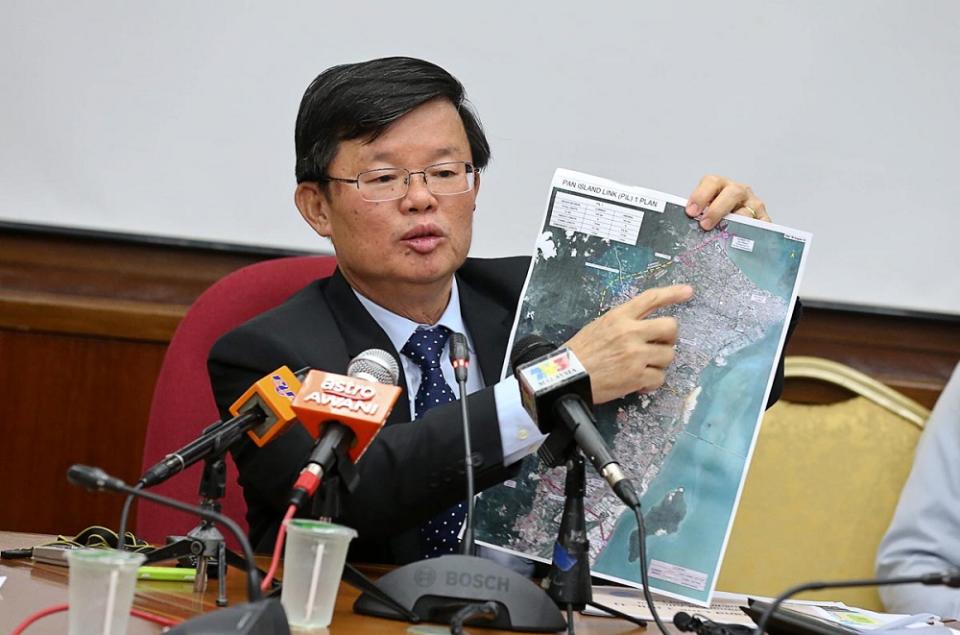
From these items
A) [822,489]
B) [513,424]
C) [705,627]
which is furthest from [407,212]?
[822,489]

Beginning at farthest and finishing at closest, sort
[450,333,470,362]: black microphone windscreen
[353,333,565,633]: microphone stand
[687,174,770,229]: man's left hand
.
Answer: [687,174,770,229]: man's left hand
[450,333,470,362]: black microphone windscreen
[353,333,565,633]: microphone stand

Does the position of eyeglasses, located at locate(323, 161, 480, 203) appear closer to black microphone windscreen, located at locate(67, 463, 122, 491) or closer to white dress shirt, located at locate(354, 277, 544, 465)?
white dress shirt, located at locate(354, 277, 544, 465)

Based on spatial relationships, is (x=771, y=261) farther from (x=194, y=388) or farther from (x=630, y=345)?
(x=194, y=388)

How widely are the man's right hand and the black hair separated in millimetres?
484

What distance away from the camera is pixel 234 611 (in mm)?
991

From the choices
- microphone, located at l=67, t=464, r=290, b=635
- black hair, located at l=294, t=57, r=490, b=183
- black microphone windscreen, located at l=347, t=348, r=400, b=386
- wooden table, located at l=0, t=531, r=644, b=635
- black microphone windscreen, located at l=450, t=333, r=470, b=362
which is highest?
black hair, located at l=294, t=57, r=490, b=183

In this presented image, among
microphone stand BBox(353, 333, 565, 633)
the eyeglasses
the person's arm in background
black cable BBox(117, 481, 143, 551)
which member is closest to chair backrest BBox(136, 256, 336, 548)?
the eyeglasses

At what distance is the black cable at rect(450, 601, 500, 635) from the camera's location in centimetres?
119

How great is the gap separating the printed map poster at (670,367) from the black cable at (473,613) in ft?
1.05

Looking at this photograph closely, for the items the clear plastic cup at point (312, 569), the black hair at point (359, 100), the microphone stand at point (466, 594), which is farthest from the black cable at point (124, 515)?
the black hair at point (359, 100)

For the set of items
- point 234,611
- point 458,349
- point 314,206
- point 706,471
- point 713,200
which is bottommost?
point 234,611

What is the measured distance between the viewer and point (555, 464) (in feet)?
Result: 4.49

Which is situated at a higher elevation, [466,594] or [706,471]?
[706,471]

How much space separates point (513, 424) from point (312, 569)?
16.2 inches
